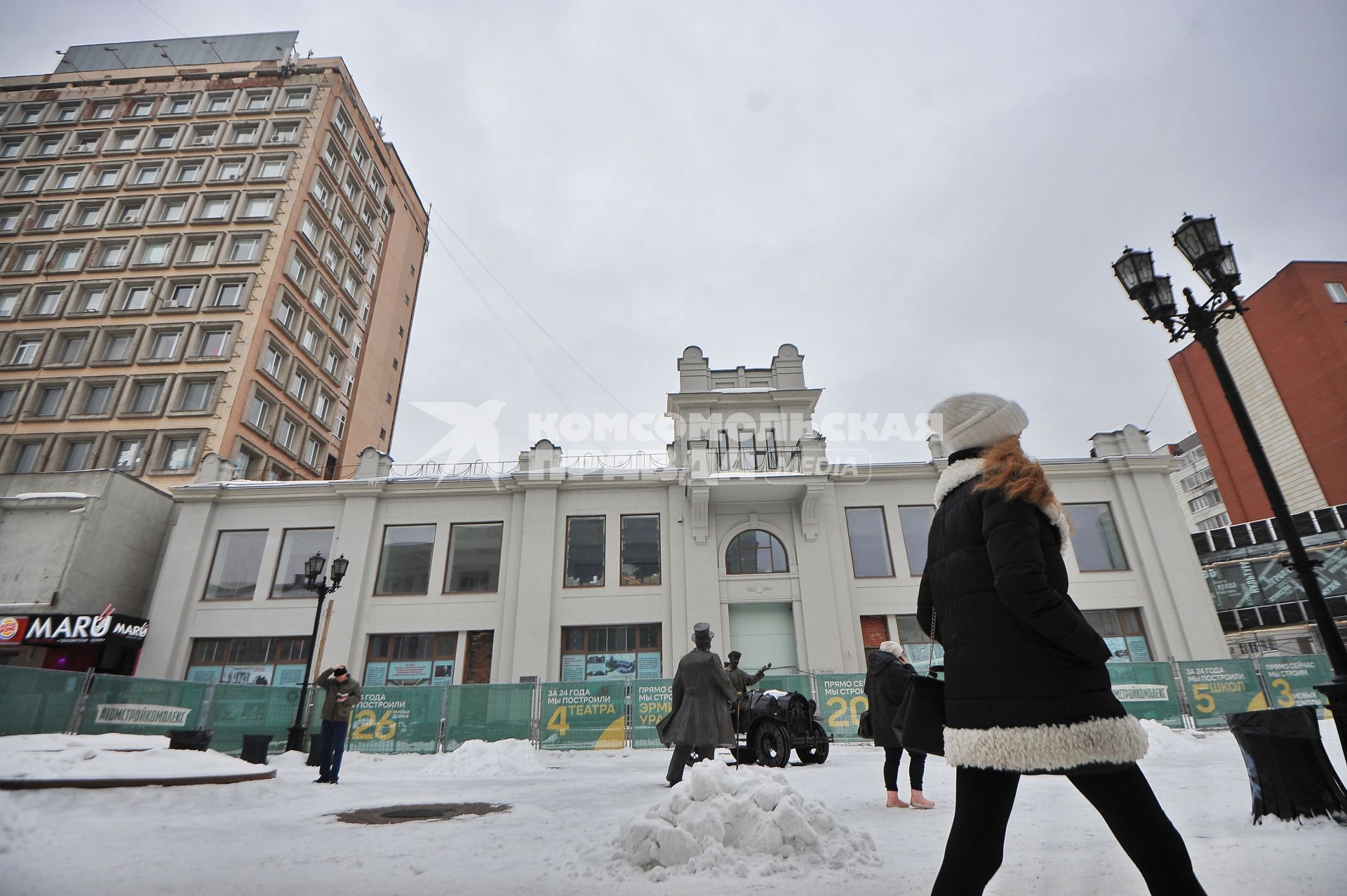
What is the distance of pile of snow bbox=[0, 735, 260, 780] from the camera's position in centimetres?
672

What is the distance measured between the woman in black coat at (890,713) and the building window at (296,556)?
20.6 meters

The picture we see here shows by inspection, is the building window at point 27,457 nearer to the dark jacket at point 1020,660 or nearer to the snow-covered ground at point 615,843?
the snow-covered ground at point 615,843

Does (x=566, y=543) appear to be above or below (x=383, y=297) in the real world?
below

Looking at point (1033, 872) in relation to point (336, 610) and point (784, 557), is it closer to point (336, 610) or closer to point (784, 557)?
point (784, 557)

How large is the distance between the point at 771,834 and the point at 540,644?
57.0 feet

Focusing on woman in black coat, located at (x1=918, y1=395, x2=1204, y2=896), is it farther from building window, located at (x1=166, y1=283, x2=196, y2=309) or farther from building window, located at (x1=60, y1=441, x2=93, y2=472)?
building window, located at (x1=166, y1=283, x2=196, y2=309)

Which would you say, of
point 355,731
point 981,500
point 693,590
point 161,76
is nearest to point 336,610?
point 355,731

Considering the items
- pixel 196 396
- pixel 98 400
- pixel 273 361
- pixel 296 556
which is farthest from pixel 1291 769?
pixel 98 400

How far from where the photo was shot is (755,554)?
2198cm

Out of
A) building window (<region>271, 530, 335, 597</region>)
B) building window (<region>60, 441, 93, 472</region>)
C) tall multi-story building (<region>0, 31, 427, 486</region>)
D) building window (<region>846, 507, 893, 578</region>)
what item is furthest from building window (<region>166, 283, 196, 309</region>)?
building window (<region>846, 507, 893, 578</region>)

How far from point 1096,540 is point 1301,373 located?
2163 centimetres

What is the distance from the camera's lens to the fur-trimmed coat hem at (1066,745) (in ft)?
7.48

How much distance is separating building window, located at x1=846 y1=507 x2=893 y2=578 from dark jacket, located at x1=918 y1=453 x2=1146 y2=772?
66.0ft

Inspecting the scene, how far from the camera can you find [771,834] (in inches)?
163
